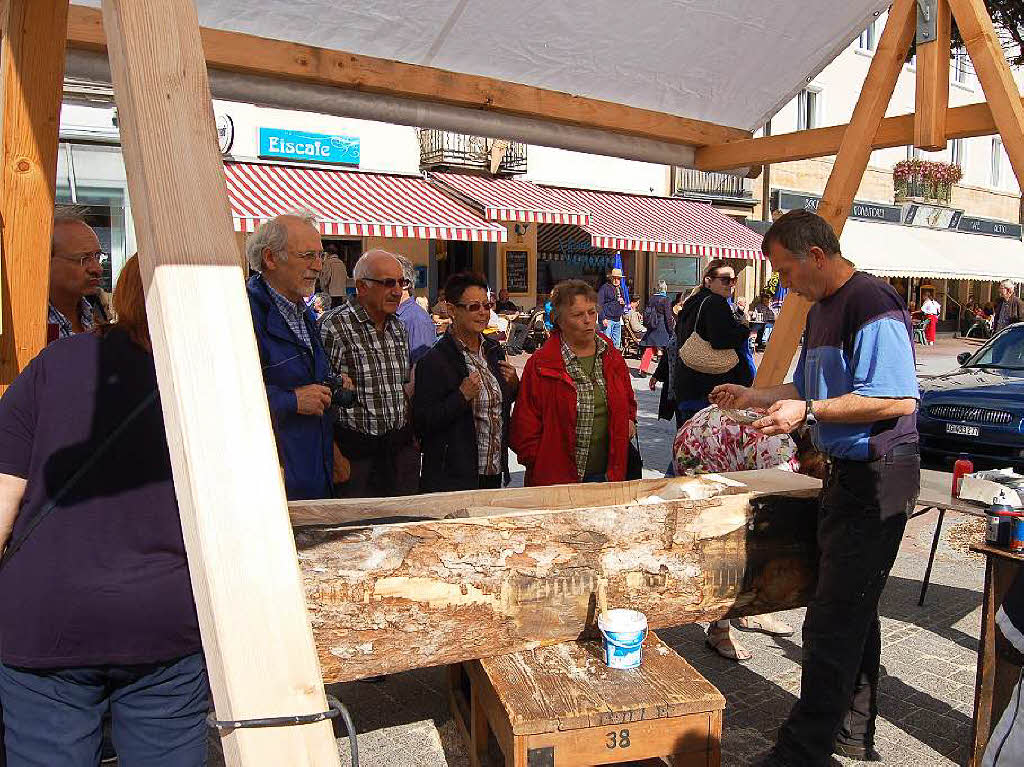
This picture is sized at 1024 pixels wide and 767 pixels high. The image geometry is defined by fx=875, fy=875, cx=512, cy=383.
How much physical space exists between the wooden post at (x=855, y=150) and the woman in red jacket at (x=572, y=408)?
683 mm

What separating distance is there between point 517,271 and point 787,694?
17765 mm

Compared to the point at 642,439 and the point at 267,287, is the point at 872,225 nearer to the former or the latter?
the point at 642,439

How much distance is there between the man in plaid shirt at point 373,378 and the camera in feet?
12.7

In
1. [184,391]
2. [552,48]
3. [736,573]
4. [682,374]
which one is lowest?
[736,573]

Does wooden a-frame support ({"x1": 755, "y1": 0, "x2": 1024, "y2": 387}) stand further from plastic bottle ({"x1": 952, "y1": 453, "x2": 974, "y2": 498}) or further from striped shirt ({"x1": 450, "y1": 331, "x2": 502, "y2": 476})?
striped shirt ({"x1": 450, "y1": 331, "x2": 502, "y2": 476})

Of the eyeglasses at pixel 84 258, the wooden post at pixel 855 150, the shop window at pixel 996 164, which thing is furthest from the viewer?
the shop window at pixel 996 164

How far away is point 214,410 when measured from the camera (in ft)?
3.46

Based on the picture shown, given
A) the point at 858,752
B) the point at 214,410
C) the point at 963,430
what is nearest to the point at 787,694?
the point at 858,752

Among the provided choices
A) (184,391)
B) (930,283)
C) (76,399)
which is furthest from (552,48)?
(930,283)

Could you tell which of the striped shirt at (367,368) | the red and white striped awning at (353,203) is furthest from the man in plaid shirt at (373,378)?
the red and white striped awning at (353,203)

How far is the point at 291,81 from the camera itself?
11.2ft

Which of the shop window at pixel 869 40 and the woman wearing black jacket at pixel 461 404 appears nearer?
the woman wearing black jacket at pixel 461 404

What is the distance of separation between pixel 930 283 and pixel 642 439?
2687 centimetres

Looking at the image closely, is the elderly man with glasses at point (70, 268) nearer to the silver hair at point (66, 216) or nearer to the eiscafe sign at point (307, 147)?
the silver hair at point (66, 216)
